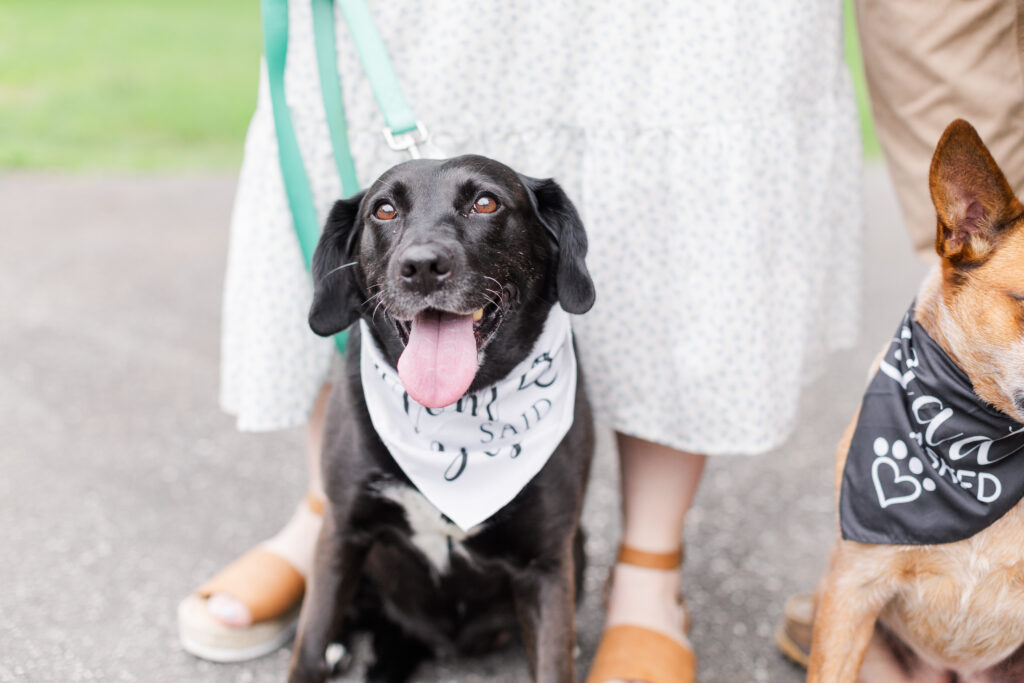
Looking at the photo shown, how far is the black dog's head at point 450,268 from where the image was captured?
6.55 ft

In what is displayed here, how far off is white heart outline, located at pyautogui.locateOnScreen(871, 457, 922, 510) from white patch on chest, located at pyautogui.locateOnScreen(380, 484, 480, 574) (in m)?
0.83

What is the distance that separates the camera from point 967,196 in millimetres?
1861

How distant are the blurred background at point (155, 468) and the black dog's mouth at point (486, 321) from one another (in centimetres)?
97

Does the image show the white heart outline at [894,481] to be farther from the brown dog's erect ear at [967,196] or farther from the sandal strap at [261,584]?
the sandal strap at [261,584]

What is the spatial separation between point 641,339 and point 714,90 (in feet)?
2.06

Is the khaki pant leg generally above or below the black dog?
above

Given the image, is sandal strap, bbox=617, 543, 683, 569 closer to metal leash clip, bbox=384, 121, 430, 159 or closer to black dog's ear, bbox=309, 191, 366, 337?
black dog's ear, bbox=309, 191, 366, 337

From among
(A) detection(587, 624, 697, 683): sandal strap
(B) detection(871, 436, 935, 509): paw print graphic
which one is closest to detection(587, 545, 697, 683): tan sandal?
(A) detection(587, 624, 697, 683): sandal strap

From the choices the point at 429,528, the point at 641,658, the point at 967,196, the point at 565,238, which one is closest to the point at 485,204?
the point at 565,238

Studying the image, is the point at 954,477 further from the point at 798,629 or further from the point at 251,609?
the point at 251,609

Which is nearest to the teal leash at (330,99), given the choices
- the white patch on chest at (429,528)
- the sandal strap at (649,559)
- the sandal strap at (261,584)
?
the white patch on chest at (429,528)

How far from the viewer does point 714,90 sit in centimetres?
235

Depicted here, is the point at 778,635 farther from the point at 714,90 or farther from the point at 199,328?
the point at 199,328

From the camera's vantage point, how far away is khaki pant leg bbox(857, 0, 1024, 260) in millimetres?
2199
